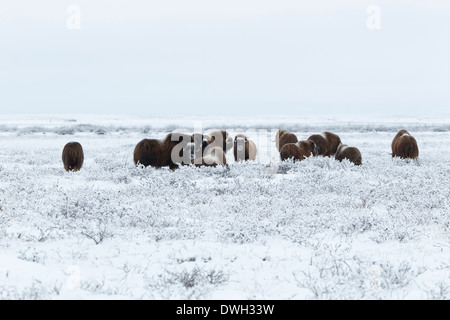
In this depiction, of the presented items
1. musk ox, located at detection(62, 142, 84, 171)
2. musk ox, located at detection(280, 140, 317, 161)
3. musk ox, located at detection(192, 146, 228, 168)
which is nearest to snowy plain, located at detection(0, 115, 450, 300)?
musk ox, located at detection(62, 142, 84, 171)

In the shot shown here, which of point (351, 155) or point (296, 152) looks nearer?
point (351, 155)

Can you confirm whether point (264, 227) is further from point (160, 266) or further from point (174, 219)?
point (160, 266)

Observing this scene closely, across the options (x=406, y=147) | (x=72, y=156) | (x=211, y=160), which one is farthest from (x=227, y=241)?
(x=406, y=147)

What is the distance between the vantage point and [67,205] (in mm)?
6574

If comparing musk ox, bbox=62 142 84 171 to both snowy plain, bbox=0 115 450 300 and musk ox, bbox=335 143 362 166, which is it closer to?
snowy plain, bbox=0 115 450 300

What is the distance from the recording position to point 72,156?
11.8 m

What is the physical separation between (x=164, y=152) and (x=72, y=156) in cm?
266

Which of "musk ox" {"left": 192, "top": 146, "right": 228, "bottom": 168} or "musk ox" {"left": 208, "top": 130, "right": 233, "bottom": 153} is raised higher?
"musk ox" {"left": 208, "top": 130, "right": 233, "bottom": 153}

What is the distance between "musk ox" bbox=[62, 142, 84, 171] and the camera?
38.5ft

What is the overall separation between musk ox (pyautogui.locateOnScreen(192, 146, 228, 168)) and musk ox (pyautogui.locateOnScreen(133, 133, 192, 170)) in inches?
13.4

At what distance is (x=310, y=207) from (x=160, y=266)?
332 cm

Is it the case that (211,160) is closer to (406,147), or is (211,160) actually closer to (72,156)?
(72,156)

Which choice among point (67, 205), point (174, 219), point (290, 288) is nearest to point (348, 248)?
point (290, 288)

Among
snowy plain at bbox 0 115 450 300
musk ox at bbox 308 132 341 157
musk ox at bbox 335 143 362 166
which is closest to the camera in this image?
snowy plain at bbox 0 115 450 300
